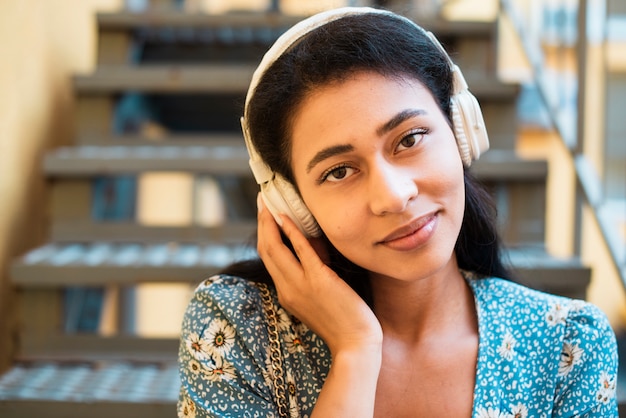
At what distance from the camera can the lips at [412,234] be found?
99cm

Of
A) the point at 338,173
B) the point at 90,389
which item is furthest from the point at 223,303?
the point at 90,389

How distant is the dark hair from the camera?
1.02m

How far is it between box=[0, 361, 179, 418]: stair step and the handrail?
111 centimetres

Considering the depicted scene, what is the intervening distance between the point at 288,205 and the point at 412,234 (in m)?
0.21

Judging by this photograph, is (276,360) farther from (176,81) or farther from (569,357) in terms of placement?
(176,81)

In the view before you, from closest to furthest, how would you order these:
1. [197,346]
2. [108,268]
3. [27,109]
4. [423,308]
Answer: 1. [197,346]
2. [423,308]
3. [108,268]
4. [27,109]

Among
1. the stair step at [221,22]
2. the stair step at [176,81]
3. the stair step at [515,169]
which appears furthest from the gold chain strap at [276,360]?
the stair step at [221,22]

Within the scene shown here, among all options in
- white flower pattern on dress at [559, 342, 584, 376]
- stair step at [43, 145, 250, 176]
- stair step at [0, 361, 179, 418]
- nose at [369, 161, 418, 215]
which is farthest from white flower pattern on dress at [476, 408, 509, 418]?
stair step at [43, 145, 250, 176]

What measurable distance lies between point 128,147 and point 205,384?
4.83ft

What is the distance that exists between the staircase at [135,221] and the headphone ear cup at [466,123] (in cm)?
27

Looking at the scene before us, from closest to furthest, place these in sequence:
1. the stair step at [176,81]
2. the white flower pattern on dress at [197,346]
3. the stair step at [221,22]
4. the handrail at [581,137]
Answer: the white flower pattern on dress at [197,346] < the handrail at [581,137] < the stair step at [176,81] < the stair step at [221,22]

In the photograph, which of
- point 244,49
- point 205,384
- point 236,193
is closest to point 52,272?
point 205,384

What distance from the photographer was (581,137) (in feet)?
6.87

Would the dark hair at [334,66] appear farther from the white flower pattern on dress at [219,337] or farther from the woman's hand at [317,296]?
the white flower pattern on dress at [219,337]
